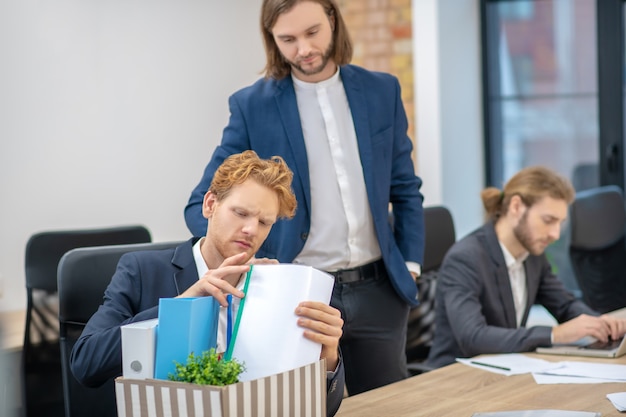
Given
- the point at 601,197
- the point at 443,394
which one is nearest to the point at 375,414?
the point at 443,394

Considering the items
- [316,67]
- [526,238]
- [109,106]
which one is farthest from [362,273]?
[109,106]

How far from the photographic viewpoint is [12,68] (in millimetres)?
3691

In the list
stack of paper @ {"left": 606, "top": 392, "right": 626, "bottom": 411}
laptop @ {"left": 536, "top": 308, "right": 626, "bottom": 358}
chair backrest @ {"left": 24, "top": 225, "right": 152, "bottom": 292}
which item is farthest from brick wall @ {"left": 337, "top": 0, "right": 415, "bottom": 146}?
stack of paper @ {"left": 606, "top": 392, "right": 626, "bottom": 411}

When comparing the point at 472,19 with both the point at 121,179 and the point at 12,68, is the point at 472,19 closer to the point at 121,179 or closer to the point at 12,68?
the point at 121,179

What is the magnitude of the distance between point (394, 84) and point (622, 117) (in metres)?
2.70

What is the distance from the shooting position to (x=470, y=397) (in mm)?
1921

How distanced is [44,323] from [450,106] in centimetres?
275

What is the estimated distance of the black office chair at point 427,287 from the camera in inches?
121

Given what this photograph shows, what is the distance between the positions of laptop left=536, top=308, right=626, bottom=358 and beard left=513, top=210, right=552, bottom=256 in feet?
1.34

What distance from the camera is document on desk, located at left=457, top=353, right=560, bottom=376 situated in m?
2.19

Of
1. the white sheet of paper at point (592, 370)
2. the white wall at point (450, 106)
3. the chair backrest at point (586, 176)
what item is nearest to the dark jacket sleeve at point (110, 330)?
the white sheet of paper at point (592, 370)

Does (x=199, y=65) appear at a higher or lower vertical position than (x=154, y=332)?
higher

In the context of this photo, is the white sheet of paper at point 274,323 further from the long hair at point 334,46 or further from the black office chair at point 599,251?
the black office chair at point 599,251

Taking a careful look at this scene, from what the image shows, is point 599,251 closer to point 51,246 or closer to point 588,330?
point 588,330
